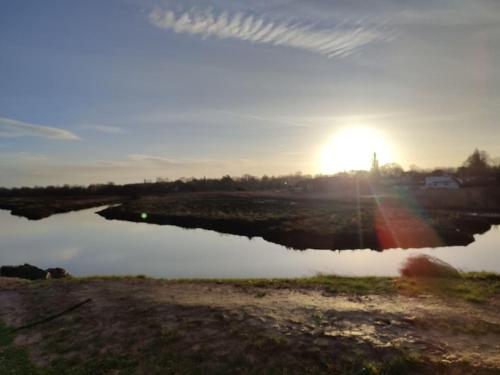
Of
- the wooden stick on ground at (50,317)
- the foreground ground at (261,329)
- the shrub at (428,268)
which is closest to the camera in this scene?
the foreground ground at (261,329)

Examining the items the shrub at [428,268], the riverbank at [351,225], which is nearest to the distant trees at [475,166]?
the riverbank at [351,225]

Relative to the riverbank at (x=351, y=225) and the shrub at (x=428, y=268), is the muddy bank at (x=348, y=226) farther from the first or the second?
the shrub at (x=428, y=268)

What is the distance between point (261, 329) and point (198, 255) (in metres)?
25.4

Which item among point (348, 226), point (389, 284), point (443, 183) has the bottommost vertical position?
point (348, 226)

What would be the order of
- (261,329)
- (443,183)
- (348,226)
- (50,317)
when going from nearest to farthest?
1. (261,329)
2. (50,317)
3. (348,226)
4. (443,183)

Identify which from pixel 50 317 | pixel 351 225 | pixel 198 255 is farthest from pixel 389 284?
pixel 351 225

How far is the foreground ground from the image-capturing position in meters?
9.35

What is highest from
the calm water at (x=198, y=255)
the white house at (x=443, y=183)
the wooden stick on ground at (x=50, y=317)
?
the white house at (x=443, y=183)

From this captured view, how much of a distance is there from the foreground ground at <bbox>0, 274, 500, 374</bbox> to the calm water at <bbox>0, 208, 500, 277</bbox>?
38.3 ft

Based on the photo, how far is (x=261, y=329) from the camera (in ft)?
36.6

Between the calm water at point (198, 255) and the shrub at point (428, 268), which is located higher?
the shrub at point (428, 268)

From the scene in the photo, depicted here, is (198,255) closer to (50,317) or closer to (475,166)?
(50,317)

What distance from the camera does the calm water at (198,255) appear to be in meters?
29.0

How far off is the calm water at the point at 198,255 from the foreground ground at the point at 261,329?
1167cm
